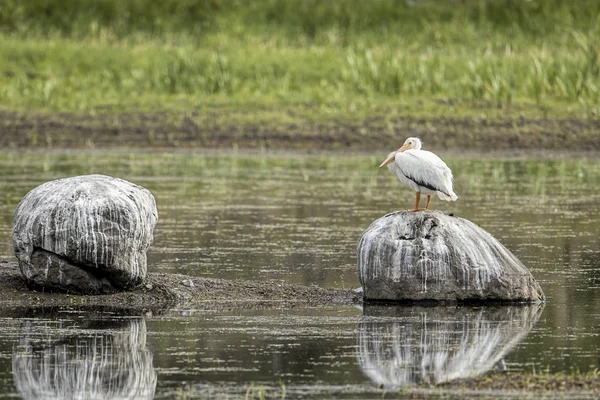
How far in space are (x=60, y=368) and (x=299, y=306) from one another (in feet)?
11.6

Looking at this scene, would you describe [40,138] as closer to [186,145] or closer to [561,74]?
Answer: [186,145]

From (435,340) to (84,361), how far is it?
2.89 metres

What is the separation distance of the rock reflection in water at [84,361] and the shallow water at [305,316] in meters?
0.02

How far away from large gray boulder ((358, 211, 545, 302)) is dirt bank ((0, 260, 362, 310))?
0.51 metres

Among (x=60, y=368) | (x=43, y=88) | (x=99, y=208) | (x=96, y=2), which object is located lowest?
(x=60, y=368)

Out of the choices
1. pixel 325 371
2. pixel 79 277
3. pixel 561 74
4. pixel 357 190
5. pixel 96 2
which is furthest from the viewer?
pixel 96 2

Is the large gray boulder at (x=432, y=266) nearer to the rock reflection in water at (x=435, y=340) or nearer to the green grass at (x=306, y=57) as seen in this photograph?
the rock reflection in water at (x=435, y=340)

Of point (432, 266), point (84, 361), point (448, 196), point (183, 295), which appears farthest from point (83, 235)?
point (448, 196)

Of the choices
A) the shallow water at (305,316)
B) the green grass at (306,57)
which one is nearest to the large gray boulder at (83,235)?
the shallow water at (305,316)

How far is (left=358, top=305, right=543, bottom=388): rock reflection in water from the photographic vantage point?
34.1ft

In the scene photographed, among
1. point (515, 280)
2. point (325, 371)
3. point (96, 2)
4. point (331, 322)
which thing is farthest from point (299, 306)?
point (96, 2)

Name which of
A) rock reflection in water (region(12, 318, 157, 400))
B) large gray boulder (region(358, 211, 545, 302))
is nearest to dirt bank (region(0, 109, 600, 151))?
large gray boulder (region(358, 211, 545, 302))

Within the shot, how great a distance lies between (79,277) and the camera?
44.5ft

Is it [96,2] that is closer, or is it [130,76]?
[130,76]
